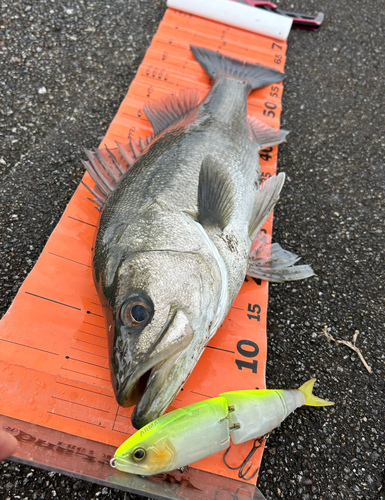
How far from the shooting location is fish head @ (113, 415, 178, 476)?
146 cm

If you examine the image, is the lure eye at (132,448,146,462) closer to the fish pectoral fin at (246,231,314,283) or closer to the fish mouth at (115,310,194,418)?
the fish mouth at (115,310,194,418)

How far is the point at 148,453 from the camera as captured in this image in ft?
4.79

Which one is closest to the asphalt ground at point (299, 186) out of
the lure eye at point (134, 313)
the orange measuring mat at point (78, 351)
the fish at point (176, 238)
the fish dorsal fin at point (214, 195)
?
the orange measuring mat at point (78, 351)

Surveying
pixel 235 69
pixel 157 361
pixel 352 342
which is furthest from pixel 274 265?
pixel 235 69

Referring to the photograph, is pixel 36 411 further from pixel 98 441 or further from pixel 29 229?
pixel 29 229

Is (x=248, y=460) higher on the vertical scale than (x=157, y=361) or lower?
lower

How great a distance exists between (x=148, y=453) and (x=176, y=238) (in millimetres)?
948

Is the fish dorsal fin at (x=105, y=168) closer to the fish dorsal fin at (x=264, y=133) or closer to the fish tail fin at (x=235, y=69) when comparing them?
the fish dorsal fin at (x=264, y=133)

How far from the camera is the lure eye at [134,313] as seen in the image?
156 centimetres

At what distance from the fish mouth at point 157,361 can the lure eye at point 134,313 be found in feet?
0.34

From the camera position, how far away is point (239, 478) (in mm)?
1803

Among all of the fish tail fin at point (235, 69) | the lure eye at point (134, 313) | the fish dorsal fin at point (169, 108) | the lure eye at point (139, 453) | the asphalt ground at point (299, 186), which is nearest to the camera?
the lure eye at point (139, 453)

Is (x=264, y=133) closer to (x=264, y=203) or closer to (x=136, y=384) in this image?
(x=264, y=203)

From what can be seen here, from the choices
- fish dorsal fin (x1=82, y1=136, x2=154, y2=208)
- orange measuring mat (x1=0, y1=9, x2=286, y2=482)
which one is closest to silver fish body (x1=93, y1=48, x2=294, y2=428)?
fish dorsal fin (x1=82, y1=136, x2=154, y2=208)
